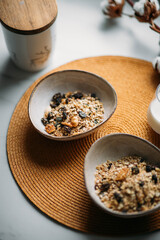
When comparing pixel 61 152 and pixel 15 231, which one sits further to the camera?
pixel 61 152

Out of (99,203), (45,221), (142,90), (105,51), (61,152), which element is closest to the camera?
(99,203)

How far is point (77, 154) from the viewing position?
1158 millimetres

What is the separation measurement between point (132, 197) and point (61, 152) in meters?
0.38

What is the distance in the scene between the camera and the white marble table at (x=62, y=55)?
102cm

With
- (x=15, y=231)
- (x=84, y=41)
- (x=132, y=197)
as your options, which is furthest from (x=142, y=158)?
(x=84, y=41)

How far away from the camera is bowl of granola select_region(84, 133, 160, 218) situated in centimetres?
93

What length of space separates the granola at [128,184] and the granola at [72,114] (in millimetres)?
188

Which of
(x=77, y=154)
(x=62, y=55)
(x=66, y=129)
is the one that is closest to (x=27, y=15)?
(x=62, y=55)

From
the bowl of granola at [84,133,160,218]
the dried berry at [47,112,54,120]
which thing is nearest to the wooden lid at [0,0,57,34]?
the dried berry at [47,112,54,120]

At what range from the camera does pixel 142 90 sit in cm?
133

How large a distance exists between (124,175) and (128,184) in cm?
5

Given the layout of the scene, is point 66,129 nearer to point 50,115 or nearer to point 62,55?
point 50,115

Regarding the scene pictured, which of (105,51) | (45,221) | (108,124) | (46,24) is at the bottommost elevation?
(45,221)

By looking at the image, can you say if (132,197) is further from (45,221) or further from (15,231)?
(15,231)
